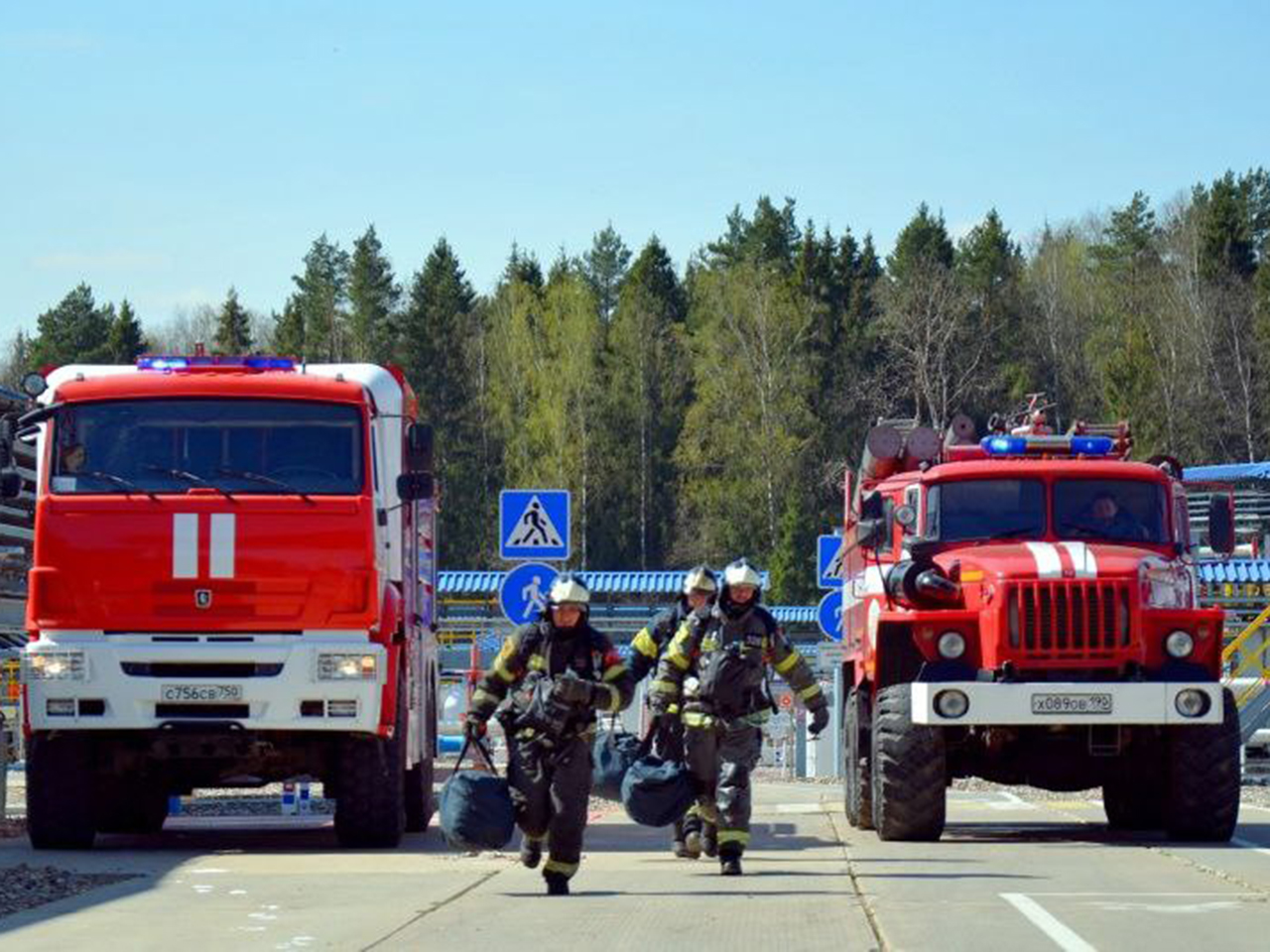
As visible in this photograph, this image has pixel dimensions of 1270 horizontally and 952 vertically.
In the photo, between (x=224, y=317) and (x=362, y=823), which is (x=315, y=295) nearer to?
(x=224, y=317)

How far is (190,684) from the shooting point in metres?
18.4

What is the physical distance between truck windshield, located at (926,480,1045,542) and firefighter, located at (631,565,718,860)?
3.66 meters

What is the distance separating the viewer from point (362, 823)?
62.9 ft

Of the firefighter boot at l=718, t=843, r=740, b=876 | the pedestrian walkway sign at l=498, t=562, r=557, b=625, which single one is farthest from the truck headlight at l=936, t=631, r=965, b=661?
the pedestrian walkway sign at l=498, t=562, r=557, b=625

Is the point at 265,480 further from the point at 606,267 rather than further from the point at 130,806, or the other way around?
the point at 606,267

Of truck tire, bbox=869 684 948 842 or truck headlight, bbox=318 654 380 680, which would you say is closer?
truck headlight, bbox=318 654 380 680

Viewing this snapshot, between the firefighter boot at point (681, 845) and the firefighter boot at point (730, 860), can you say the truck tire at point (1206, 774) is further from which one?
the firefighter boot at point (730, 860)

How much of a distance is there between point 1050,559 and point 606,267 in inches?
3888

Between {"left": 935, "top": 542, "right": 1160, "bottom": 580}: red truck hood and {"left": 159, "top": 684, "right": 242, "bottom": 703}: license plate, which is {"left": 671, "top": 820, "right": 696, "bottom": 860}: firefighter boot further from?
{"left": 935, "top": 542, "right": 1160, "bottom": 580}: red truck hood

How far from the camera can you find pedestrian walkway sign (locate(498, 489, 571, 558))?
84.1 ft

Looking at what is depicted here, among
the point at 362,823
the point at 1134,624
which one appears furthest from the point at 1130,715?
the point at 362,823

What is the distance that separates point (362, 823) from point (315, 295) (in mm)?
104030

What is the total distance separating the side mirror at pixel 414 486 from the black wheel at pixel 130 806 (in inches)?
119

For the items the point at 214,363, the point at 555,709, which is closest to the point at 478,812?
the point at 555,709
